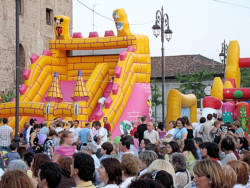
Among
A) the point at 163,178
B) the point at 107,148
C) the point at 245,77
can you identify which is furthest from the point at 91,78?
the point at 245,77

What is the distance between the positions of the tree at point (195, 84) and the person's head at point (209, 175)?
126 ft

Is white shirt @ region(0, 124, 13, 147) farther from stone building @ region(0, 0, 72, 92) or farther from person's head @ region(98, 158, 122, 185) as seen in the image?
stone building @ region(0, 0, 72, 92)

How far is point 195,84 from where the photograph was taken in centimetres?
4375

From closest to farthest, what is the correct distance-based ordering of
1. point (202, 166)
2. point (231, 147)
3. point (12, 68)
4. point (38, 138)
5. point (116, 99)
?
point (202, 166)
point (231, 147)
point (38, 138)
point (116, 99)
point (12, 68)

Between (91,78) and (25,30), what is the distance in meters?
16.6

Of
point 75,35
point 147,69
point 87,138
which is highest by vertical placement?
point 75,35

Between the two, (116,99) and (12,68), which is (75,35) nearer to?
(116,99)

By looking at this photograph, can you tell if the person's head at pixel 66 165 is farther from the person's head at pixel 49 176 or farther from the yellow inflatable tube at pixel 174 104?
the yellow inflatable tube at pixel 174 104

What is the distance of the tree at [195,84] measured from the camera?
43.7m

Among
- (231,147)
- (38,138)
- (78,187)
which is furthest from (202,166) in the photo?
(38,138)

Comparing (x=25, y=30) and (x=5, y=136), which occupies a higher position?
(x=25, y=30)

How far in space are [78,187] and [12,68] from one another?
1236 inches

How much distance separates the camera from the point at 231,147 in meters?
8.03

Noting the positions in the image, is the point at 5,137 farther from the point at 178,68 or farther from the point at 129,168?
the point at 178,68
